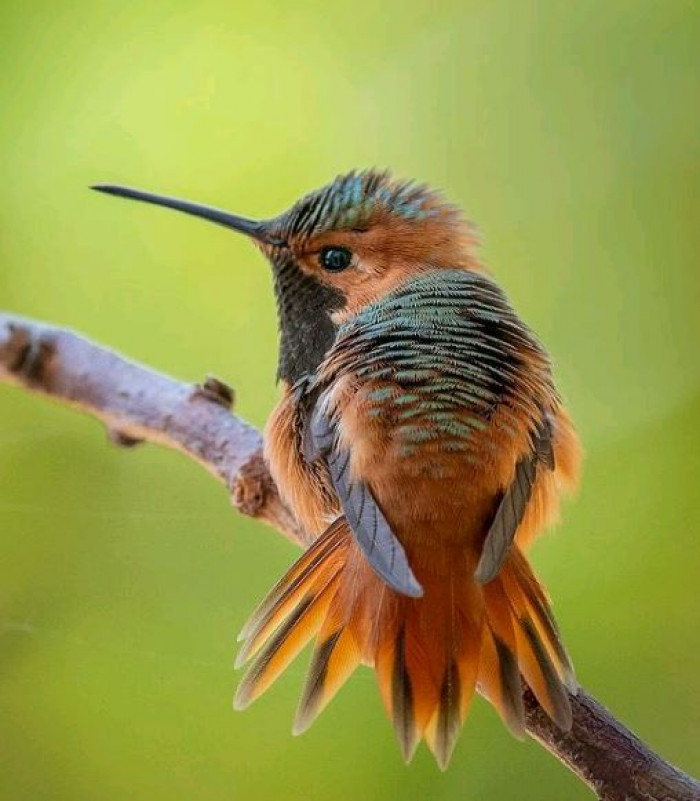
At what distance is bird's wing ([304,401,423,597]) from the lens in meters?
0.76

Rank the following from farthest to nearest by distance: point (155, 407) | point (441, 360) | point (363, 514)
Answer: point (155, 407) → point (441, 360) → point (363, 514)

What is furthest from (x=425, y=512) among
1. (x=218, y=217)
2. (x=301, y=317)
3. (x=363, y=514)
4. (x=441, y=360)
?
(x=218, y=217)

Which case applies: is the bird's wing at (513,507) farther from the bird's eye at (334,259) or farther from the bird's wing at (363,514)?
the bird's eye at (334,259)

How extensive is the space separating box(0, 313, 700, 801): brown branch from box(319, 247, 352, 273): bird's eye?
20 cm

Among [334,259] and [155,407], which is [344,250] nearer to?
[334,259]

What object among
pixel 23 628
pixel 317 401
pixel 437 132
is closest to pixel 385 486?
pixel 317 401

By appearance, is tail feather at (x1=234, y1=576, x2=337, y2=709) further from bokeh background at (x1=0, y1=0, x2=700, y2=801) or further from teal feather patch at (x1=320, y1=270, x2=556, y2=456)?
bokeh background at (x1=0, y1=0, x2=700, y2=801)

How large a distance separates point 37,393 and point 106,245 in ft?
1.05

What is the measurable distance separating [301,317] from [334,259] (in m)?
0.07

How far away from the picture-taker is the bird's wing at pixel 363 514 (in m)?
0.76

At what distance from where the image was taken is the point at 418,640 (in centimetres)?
85

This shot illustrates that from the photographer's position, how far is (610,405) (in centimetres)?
151

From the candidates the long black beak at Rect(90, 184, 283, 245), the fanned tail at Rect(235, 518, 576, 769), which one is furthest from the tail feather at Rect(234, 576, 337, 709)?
the long black beak at Rect(90, 184, 283, 245)

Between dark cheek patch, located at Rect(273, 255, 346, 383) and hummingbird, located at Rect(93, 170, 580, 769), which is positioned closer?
hummingbird, located at Rect(93, 170, 580, 769)
